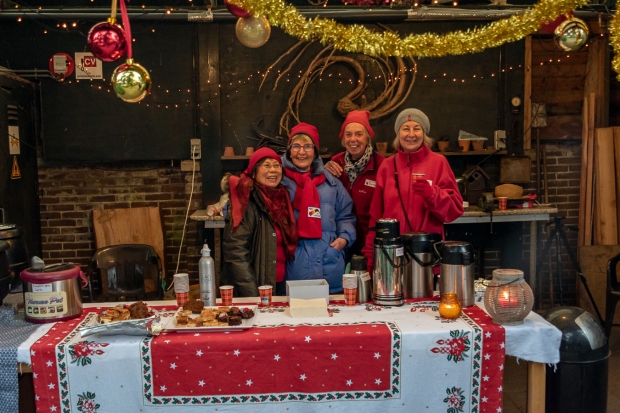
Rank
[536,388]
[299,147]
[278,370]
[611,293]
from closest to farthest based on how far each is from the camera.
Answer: [278,370], [536,388], [299,147], [611,293]

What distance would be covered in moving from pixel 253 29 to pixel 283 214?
1.08 metres

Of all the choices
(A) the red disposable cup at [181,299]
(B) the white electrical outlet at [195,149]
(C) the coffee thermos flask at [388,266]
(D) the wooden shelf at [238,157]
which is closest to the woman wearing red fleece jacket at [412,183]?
(C) the coffee thermos flask at [388,266]

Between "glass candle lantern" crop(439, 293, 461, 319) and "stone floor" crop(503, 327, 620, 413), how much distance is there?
1.47 metres

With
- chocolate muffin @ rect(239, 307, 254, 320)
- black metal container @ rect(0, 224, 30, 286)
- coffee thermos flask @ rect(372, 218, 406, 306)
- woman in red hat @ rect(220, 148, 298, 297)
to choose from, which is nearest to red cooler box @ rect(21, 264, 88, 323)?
black metal container @ rect(0, 224, 30, 286)

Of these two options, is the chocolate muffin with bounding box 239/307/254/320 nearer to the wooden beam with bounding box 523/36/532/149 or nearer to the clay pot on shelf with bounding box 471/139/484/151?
the clay pot on shelf with bounding box 471/139/484/151

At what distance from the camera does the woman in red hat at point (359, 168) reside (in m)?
3.79

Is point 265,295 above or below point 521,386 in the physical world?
above

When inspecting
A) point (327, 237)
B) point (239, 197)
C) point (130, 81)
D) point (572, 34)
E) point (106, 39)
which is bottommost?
point (327, 237)

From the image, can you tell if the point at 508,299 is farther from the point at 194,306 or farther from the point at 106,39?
the point at 106,39

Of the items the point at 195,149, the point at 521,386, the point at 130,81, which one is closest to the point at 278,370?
the point at 130,81

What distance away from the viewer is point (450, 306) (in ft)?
8.42

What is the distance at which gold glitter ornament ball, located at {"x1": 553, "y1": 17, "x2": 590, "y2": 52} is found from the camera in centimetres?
370

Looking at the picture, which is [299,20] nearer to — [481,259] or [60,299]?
[60,299]

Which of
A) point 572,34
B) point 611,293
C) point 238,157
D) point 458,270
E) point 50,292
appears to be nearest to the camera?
point 50,292
